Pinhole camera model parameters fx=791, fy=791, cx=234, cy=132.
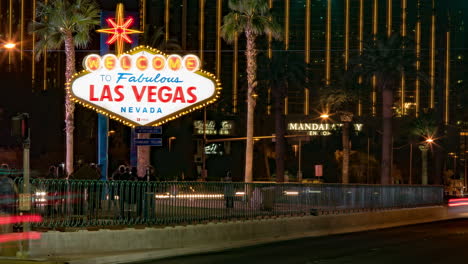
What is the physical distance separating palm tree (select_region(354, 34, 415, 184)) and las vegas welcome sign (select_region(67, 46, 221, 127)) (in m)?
28.7

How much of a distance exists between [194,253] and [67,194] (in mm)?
4289

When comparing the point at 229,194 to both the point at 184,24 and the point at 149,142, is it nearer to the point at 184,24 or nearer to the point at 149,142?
the point at 149,142

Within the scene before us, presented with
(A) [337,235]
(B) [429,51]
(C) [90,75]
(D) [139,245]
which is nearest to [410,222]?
(A) [337,235]

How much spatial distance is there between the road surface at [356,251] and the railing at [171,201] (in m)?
1.61

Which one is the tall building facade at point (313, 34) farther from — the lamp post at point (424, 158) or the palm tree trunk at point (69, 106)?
the palm tree trunk at point (69, 106)

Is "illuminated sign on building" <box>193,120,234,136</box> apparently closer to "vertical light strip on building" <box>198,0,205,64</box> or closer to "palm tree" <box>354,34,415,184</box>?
"vertical light strip on building" <box>198,0,205,64</box>

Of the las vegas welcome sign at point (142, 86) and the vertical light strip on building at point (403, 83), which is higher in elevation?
the vertical light strip on building at point (403, 83)

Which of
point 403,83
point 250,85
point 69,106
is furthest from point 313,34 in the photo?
point 69,106

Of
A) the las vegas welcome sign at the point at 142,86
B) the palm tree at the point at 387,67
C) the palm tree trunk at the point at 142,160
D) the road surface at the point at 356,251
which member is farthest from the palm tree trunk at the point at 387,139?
the las vegas welcome sign at the point at 142,86

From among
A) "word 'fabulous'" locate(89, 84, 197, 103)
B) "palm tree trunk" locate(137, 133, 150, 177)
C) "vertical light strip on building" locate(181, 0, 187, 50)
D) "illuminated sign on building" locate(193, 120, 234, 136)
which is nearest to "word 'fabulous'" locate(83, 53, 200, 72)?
"word 'fabulous'" locate(89, 84, 197, 103)

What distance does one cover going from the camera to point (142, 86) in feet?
107

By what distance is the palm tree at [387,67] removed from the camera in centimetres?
5884

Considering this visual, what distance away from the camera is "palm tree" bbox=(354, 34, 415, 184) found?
58.8 meters

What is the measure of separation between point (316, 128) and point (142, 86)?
96.9 metres
